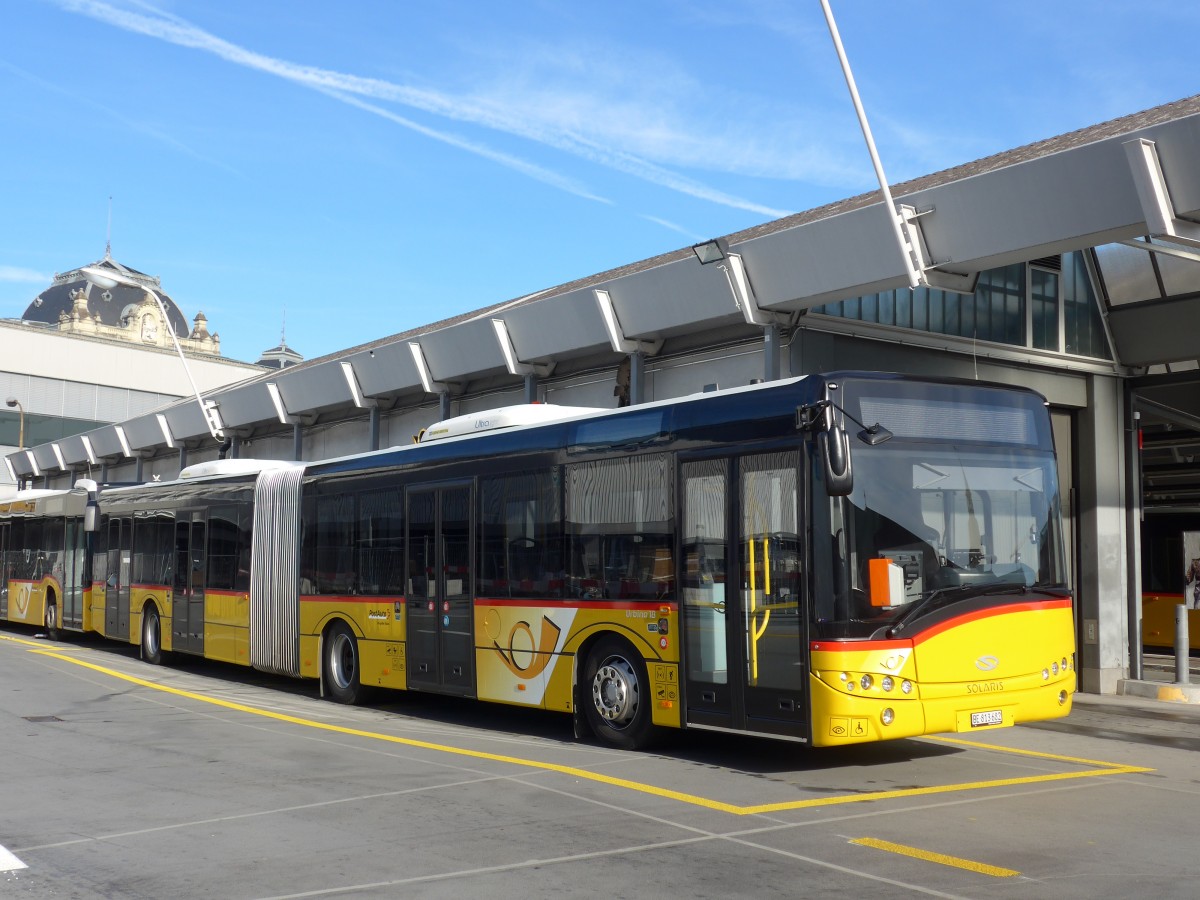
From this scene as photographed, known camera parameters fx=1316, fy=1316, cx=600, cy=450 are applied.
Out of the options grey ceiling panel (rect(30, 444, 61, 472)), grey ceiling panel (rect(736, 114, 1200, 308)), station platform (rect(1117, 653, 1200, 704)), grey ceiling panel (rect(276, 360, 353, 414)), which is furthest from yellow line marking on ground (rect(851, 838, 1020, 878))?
grey ceiling panel (rect(30, 444, 61, 472))

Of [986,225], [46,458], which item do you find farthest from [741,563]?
[46,458]

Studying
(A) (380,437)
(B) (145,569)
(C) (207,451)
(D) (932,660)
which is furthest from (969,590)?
(C) (207,451)

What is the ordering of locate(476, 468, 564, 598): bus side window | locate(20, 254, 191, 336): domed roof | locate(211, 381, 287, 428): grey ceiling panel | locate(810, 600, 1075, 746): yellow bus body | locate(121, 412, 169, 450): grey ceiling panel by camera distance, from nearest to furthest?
locate(810, 600, 1075, 746): yellow bus body
locate(476, 468, 564, 598): bus side window
locate(211, 381, 287, 428): grey ceiling panel
locate(121, 412, 169, 450): grey ceiling panel
locate(20, 254, 191, 336): domed roof

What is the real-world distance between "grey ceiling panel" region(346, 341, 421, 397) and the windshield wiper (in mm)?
15360

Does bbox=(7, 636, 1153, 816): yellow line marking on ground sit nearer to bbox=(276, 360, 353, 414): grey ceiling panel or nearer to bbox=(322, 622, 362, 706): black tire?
bbox=(322, 622, 362, 706): black tire

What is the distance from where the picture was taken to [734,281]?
1641 centimetres

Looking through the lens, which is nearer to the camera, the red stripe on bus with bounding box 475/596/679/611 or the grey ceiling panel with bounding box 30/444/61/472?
the red stripe on bus with bounding box 475/596/679/611

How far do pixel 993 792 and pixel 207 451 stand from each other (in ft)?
102

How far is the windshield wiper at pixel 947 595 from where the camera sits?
991cm

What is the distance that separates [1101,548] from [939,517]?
32.0 ft

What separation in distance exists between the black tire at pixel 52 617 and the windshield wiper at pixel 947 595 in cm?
2279

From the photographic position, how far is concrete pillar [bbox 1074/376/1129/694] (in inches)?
731

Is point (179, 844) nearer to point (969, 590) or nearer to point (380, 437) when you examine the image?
point (969, 590)

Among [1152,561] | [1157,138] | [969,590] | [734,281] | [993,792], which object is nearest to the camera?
[993,792]
